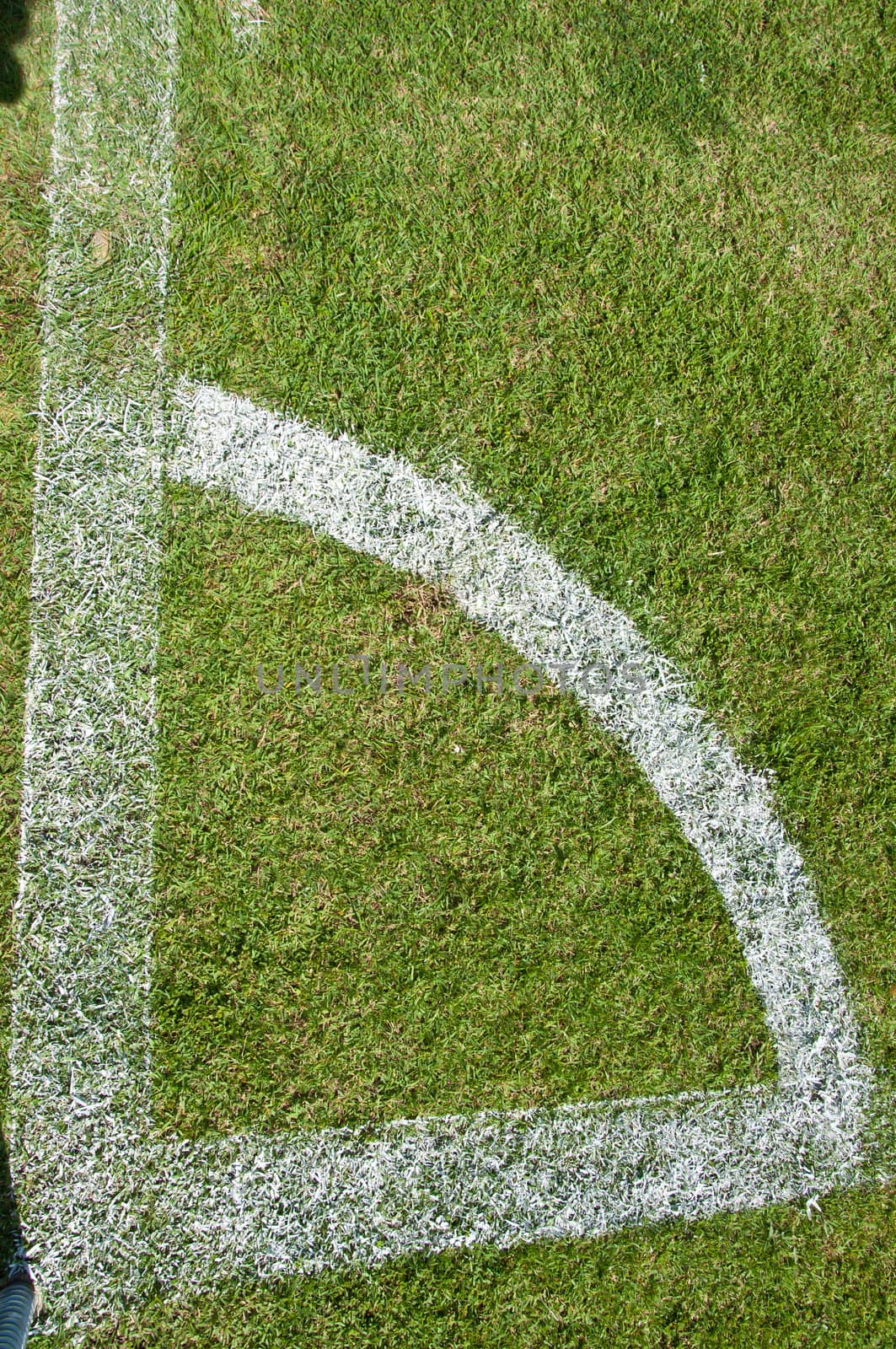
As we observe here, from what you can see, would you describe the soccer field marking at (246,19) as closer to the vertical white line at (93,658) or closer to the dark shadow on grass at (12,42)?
the vertical white line at (93,658)

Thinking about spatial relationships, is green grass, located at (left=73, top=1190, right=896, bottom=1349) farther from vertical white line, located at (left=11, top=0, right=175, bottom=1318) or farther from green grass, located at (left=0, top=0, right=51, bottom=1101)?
green grass, located at (left=0, top=0, right=51, bottom=1101)

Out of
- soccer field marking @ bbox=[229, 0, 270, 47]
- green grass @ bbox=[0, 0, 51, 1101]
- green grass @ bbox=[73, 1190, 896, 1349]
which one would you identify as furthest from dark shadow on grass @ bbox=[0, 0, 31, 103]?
green grass @ bbox=[73, 1190, 896, 1349]

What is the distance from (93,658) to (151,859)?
640 mm

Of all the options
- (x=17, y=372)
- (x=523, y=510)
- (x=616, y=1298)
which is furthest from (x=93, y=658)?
(x=616, y=1298)

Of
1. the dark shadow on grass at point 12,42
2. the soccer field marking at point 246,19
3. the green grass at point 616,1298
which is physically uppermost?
the soccer field marking at point 246,19

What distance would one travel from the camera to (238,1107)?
2328 millimetres

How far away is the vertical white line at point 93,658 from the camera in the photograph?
2.26 metres

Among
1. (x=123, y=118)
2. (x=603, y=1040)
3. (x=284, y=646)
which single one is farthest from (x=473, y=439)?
(x=603, y=1040)

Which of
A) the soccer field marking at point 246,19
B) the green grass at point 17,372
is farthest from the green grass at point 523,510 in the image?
the green grass at point 17,372

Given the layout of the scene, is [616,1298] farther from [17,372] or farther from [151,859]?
[17,372]

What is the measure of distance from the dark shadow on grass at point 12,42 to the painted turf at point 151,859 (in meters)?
0.12

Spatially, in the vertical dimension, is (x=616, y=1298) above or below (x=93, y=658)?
below

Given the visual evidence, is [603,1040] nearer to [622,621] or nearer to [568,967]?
[568,967]

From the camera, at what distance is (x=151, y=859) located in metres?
2.40
